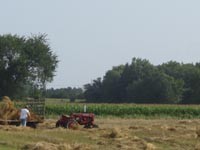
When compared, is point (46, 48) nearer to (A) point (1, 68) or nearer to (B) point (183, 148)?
(A) point (1, 68)

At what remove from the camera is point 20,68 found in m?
83.1

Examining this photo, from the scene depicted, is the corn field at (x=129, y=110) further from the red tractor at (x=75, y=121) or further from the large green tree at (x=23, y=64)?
the red tractor at (x=75, y=121)

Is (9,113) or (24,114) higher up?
(9,113)

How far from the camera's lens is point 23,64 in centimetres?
8338

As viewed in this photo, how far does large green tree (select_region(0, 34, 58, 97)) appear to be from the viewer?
83625 mm

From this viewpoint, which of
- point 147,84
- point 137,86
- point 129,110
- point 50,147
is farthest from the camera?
point 137,86

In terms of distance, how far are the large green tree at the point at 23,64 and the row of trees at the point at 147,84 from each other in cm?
3633

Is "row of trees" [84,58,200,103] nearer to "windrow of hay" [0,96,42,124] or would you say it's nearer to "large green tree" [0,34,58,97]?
"large green tree" [0,34,58,97]

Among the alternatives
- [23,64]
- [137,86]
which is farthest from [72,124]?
[137,86]

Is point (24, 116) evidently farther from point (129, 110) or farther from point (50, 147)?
point (129, 110)

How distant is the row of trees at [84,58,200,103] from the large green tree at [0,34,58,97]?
119 ft

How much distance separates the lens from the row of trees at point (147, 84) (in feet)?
391

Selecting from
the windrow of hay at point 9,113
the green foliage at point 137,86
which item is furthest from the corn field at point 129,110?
the green foliage at point 137,86

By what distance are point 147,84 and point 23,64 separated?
4678cm
